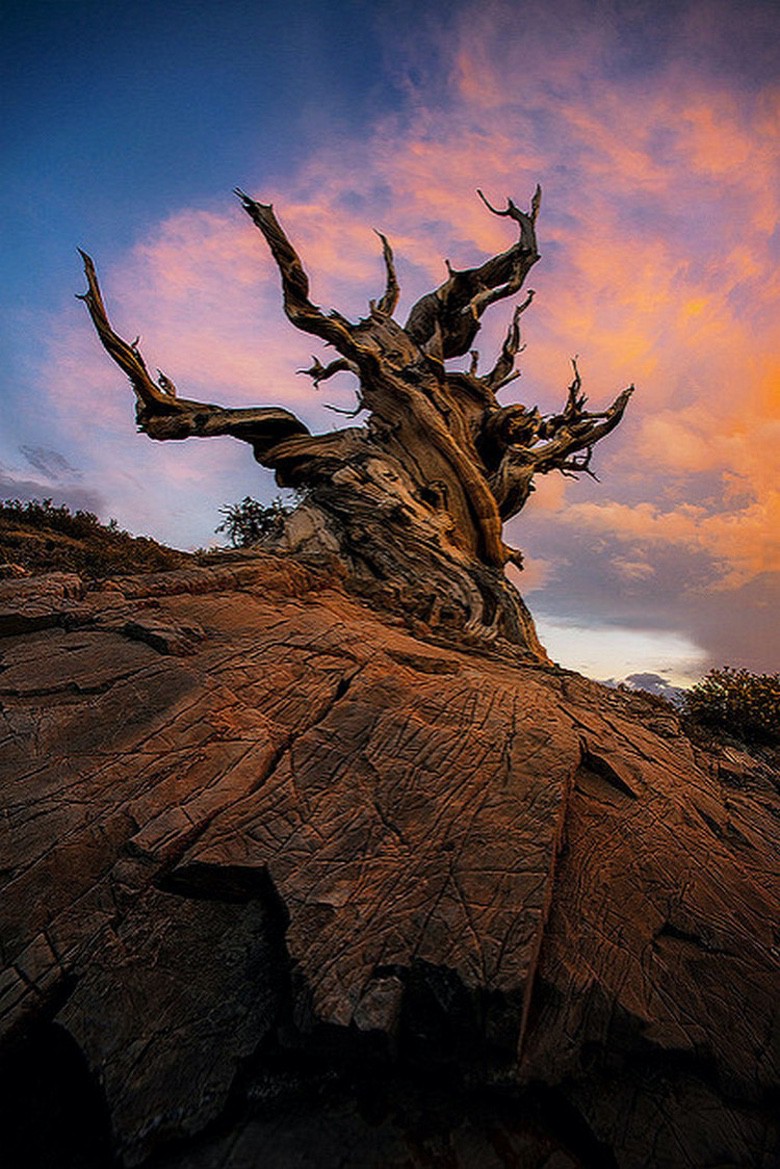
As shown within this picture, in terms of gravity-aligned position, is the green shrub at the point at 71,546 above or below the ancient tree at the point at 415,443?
below

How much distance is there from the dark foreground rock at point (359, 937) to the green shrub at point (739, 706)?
610cm

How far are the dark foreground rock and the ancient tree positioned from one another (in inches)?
217

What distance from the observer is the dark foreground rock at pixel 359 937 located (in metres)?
2.44

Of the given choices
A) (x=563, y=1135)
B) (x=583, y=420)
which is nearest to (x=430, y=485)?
(x=583, y=420)

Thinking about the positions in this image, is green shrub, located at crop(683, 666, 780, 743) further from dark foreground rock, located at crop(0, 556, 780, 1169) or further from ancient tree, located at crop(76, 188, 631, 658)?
dark foreground rock, located at crop(0, 556, 780, 1169)

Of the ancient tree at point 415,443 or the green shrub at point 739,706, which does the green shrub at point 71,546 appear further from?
the green shrub at point 739,706

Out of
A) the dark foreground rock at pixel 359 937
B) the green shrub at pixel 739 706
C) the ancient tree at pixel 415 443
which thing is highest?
the ancient tree at pixel 415 443

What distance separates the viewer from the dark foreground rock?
96.2 inches

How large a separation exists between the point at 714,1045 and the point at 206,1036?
2757mm

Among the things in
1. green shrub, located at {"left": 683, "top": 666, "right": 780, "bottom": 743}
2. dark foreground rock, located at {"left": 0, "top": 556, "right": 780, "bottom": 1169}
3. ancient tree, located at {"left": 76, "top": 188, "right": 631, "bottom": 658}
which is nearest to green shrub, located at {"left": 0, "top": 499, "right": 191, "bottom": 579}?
ancient tree, located at {"left": 76, "top": 188, "right": 631, "bottom": 658}

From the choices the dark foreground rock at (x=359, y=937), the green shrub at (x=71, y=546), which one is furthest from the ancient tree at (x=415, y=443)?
the dark foreground rock at (x=359, y=937)

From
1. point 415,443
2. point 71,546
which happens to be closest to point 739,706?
point 415,443

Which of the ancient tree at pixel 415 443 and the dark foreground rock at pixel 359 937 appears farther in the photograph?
the ancient tree at pixel 415 443

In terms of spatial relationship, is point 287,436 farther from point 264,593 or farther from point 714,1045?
point 714,1045
